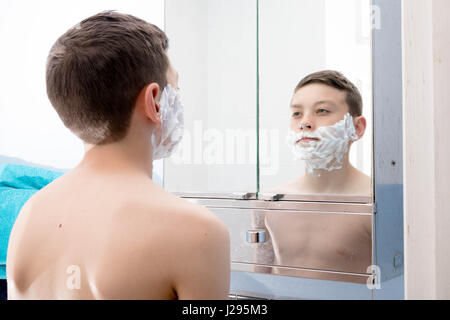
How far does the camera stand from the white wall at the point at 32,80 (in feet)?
5.76

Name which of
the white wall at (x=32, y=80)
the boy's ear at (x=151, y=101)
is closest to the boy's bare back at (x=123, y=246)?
the boy's ear at (x=151, y=101)

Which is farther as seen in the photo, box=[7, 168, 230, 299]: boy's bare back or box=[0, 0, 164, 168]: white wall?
box=[0, 0, 164, 168]: white wall

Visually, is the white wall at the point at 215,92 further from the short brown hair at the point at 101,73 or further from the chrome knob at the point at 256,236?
the short brown hair at the point at 101,73

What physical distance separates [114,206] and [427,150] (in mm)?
399

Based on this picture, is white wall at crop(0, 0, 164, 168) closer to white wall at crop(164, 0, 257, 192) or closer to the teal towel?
the teal towel

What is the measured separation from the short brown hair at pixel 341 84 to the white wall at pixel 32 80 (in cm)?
100

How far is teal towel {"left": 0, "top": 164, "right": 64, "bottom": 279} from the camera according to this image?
4.79 ft

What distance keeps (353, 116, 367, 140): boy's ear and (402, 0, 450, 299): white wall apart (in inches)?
19.8

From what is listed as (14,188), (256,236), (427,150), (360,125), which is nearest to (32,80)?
(14,188)

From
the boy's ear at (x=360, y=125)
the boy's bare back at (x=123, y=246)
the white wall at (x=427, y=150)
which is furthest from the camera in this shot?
the boy's ear at (x=360, y=125)

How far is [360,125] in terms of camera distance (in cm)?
95

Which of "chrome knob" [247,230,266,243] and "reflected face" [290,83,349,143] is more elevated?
"reflected face" [290,83,349,143]

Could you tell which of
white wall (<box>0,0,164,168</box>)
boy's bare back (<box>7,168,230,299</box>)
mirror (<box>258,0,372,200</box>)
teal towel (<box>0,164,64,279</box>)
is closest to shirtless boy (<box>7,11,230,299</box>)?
boy's bare back (<box>7,168,230,299</box>)

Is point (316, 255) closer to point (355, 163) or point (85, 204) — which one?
point (355, 163)
